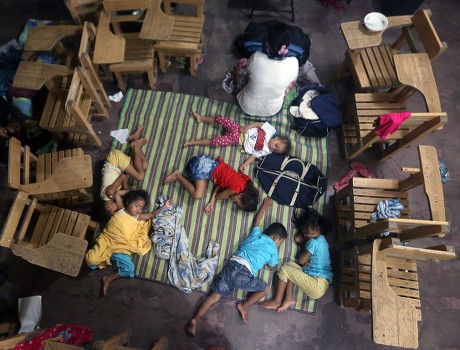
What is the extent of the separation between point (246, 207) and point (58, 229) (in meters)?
1.73

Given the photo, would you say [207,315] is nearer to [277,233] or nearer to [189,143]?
[277,233]

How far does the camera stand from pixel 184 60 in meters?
4.07

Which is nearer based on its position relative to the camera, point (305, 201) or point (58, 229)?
point (58, 229)

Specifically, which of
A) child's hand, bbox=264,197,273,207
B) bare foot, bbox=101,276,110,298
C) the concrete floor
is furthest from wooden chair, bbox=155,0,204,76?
bare foot, bbox=101,276,110,298

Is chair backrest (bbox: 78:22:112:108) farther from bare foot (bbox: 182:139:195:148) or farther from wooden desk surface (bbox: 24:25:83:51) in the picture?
bare foot (bbox: 182:139:195:148)

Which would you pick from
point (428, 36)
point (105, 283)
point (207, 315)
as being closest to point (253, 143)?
point (207, 315)

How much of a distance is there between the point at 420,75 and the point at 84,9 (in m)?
3.20

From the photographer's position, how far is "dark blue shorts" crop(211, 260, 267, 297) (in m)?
3.12

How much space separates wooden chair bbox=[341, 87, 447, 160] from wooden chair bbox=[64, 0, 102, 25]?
271 cm

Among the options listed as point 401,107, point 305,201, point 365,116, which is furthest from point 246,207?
point 401,107

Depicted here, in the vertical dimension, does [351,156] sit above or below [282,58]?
below

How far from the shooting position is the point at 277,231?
327cm

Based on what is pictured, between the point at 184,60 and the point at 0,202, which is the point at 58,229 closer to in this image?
the point at 0,202

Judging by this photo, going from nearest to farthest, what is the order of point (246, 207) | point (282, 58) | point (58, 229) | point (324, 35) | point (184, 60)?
1. point (58, 229)
2. point (282, 58)
3. point (246, 207)
4. point (184, 60)
5. point (324, 35)
